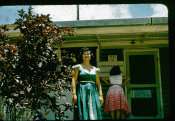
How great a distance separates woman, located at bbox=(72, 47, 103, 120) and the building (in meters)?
2.85

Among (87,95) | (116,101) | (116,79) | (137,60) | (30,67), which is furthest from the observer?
(137,60)

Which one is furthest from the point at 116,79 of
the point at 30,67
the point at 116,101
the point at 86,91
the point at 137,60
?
the point at 30,67

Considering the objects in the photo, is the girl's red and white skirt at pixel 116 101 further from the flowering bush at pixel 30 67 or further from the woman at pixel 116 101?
the flowering bush at pixel 30 67

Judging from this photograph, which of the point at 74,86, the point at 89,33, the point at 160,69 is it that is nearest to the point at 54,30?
the point at 74,86

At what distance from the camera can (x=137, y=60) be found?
25.9ft

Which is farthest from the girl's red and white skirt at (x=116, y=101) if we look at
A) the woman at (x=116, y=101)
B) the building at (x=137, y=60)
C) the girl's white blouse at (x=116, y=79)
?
the building at (x=137, y=60)

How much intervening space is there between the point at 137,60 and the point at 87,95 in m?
3.92

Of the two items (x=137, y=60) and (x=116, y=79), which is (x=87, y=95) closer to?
(x=116, y=79)

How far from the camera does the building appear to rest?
24.0 ft

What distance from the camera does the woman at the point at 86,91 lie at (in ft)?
13.9

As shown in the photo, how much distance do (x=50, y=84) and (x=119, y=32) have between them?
9.12 ft

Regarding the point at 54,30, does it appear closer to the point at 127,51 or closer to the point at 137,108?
the point at 127,51

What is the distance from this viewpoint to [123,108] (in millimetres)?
6148

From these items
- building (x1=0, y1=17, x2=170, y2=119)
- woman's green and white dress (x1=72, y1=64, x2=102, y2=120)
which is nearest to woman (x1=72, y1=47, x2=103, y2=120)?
woman's green and white dress (x1=72, y1=64, x2=102, y2=120)
